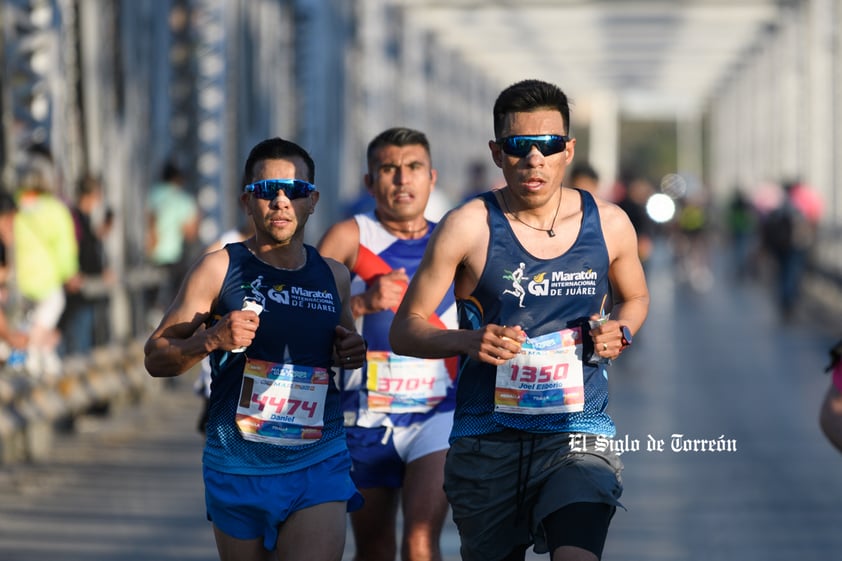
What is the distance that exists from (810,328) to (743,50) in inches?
1298

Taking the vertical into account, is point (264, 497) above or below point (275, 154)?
below

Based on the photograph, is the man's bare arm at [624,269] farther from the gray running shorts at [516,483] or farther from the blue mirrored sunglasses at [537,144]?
the gray running shorts at [516,483]

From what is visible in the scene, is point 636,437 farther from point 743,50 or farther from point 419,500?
point 743,50

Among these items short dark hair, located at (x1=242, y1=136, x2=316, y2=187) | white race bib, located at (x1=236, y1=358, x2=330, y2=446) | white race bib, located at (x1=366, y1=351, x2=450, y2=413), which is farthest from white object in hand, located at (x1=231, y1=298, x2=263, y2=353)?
white race bib, located at (x1=366, y1=351, x2=450, y2=413)

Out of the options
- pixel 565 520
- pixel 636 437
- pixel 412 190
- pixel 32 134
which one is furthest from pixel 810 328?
pixel 565 520

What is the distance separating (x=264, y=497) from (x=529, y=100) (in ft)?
4.61

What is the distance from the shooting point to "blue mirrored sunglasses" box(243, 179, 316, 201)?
18.1ft

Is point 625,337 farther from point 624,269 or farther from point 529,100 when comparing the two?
point 529,100

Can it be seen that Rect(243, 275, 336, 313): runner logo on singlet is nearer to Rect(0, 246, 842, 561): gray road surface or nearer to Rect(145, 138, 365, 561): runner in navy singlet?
Rect(145, 138, 365, 561): runner in navy singlet

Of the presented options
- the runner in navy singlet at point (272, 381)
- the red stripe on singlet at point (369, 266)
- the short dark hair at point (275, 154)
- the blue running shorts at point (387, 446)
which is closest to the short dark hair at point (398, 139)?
the red stripe on singlet at point (369, 266)

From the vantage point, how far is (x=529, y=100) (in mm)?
5332

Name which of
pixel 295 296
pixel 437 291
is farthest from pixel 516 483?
pixel 295 296

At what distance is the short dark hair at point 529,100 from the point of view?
5.34 metres

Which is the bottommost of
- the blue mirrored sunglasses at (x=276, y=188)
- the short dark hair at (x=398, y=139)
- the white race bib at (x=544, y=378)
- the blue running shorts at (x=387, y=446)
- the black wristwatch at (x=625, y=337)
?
the blue running shorts at (x=387, y=446)
